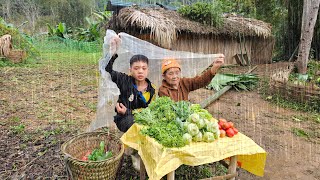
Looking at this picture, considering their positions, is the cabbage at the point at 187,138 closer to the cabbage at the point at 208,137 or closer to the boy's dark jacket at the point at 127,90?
the cabbage at the point at 208,137

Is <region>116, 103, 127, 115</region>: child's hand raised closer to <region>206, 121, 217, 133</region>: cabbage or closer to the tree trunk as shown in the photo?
<region>206, 121, 217, 133</region>: cabbage

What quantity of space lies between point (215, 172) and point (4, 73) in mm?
8295

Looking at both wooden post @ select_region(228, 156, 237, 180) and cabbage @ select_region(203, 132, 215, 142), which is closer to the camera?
cabbage @ select_region(203, 132, 215, 142)

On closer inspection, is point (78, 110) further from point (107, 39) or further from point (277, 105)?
point (277, 105)

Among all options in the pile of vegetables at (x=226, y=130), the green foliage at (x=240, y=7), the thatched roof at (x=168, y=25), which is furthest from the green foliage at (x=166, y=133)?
the green foliage at (x=240, y=7)

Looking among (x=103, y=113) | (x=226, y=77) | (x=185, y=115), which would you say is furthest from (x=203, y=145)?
(x=226, y=77)

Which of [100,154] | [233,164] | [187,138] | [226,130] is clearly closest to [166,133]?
[187,138]

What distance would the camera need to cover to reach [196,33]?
1123cm

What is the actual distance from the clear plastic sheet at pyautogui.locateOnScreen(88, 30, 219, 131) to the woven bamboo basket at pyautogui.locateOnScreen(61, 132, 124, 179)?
429mm

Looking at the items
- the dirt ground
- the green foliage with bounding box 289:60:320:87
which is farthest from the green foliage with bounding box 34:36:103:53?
the green foliage with bounding box 289:60:320:87

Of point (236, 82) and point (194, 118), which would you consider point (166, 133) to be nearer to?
point (194, 118)

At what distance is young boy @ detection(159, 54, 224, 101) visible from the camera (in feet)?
→ 10.6

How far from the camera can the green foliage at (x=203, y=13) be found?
11.3 meters

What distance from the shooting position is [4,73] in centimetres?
893
